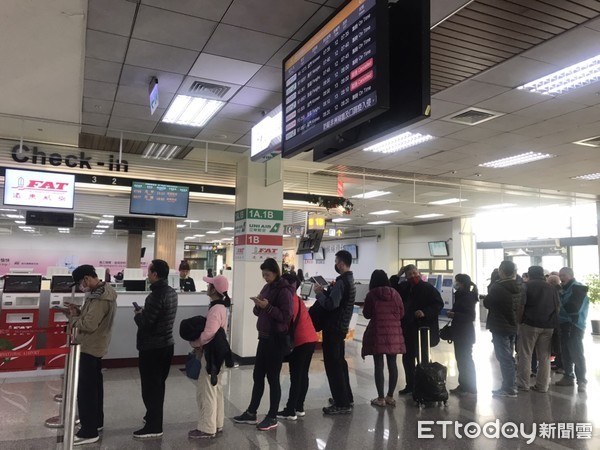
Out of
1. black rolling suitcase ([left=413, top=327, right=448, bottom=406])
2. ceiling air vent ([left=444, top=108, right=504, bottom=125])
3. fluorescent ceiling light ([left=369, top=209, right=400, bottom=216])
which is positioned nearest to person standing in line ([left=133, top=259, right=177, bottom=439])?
black rolling suitcase ([left=413, top=327, right=448, bottom=406])

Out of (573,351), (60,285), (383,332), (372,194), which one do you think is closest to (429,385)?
(383,332)

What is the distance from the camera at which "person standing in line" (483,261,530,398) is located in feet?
17.4

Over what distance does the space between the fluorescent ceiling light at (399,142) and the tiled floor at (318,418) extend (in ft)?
10.4

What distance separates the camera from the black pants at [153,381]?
3.84 metres

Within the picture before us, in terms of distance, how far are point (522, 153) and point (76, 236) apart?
52.3 ft

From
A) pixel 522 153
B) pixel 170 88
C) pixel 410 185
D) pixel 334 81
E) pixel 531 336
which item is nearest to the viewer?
pixel 334 81

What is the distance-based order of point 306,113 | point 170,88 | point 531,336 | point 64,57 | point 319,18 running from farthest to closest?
1. point 531,336
2. point 170,88
3. point 64,57
4. point 319,18
5. point 306,113

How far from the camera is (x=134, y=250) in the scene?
49.3ft

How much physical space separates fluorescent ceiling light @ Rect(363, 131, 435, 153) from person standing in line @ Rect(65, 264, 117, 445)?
13.7ft

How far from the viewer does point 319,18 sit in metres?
3.42

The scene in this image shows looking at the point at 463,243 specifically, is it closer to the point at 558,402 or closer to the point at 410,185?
the point at 410,185

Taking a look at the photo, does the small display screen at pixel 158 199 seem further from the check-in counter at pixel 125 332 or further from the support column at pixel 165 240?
the support column at pixel 165 240

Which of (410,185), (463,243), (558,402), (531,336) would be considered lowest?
(558,402)

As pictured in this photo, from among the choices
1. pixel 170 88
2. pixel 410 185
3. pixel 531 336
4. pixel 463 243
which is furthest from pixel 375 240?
pixel 170 88
